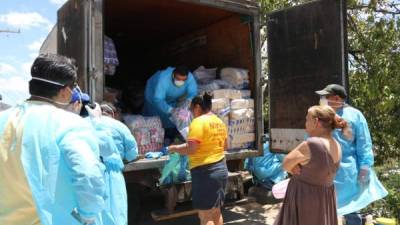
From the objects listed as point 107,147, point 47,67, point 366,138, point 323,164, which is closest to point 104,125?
point 107,147

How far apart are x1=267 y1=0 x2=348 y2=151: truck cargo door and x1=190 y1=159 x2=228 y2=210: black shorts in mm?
1251

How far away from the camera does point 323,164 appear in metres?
2.84

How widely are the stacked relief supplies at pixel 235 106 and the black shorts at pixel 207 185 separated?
3.55 feet

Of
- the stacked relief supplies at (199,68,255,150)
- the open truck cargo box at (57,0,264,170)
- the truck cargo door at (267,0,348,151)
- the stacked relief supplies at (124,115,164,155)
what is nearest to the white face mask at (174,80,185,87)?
the stacked relief supplies at (199,68,255,150)

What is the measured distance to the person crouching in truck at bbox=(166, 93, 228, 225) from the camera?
12.6ft

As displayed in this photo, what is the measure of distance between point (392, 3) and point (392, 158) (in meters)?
2.50

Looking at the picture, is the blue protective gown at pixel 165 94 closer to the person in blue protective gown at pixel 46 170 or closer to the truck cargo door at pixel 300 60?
the truck cargo door at pixel 300 60

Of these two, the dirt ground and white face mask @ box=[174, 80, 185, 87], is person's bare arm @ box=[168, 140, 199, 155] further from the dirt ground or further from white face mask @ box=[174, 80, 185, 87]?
the dirt ground

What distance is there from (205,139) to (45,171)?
2.18 metres

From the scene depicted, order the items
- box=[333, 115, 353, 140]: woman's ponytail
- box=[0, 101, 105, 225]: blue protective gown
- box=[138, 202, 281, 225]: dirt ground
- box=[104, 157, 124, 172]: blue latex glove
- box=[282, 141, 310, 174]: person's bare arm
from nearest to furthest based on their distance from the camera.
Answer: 1. box=[0, 101, 105, 225]: blue protective gown
2. box=[282, 141, 310, 174]: person's bare arm
3. box=[104, 157, 124, 172]: blue latex glove
4. box=[333, 115, 353, 140]: woman's ponytail
5. box=[138, 202, 281, 225]: dirt ground

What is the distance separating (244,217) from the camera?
5.61 meters

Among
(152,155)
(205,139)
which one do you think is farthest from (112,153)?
(152,155)

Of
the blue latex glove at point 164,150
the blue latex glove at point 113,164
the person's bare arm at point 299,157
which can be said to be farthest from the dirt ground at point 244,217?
the person's bare arm at point 299,157

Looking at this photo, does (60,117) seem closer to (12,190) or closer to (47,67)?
(47,67)
